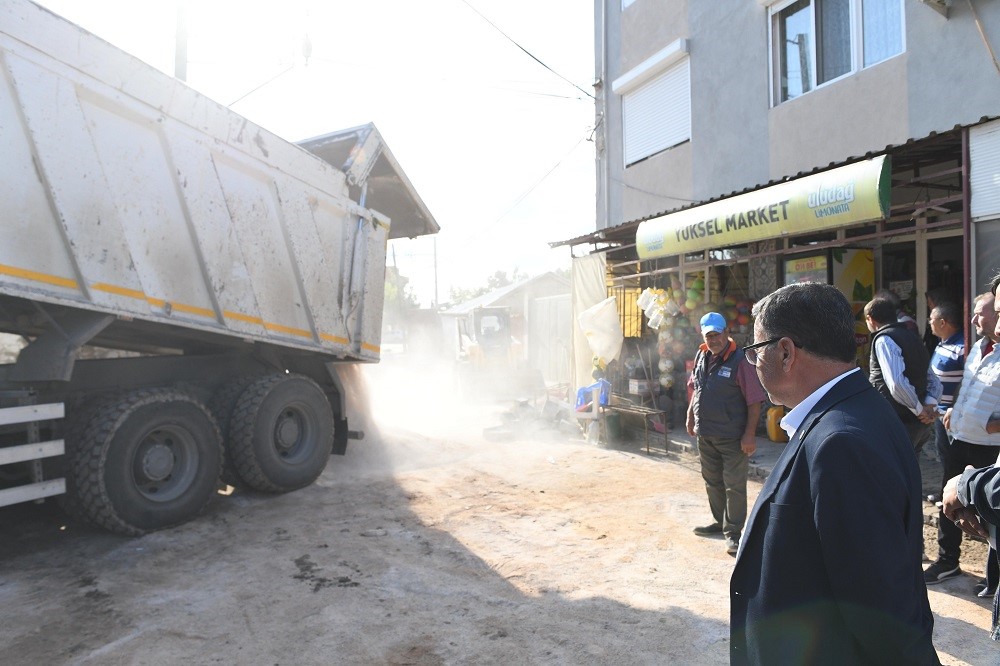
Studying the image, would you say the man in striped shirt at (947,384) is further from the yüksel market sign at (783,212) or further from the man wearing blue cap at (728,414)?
the yüksel market sign at (783,212)

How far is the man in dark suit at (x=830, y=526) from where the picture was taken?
4.64ft

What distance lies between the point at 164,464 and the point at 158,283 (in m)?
1.51

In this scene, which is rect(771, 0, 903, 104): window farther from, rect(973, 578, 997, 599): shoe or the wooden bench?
rect(973, 578, 997, 599): shoe

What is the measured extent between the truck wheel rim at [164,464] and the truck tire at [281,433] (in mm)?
624

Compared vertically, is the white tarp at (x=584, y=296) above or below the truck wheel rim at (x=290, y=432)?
above

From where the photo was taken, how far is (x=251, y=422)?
6457mm

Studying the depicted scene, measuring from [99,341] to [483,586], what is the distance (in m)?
4.43

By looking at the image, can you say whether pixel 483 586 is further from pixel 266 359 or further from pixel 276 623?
pixel 266 359

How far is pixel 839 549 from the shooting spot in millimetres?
1425

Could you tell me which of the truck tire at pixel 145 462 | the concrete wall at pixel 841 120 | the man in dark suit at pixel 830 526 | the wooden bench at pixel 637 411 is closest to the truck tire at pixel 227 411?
the truck tire at pixel 145 462

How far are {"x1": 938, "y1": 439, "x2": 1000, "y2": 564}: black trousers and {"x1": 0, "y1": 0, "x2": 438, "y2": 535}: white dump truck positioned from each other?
5.56m

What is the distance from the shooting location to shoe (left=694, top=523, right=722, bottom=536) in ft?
18.4

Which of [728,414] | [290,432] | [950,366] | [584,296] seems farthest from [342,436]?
[950,366]

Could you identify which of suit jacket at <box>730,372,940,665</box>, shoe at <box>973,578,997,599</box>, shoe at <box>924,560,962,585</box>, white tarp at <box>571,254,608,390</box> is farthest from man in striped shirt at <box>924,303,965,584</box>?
white tarp at <box>571,254,608,390</box>
